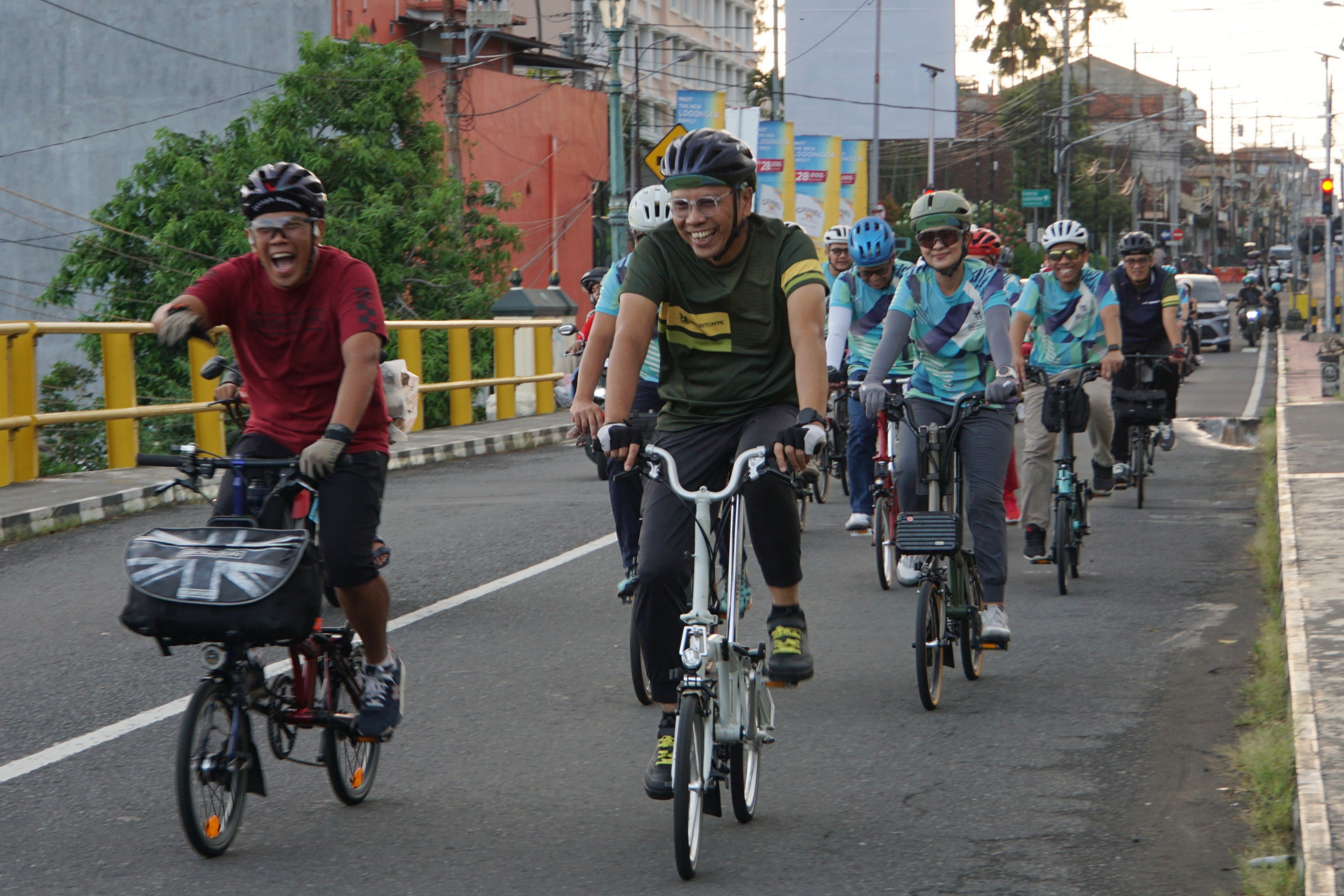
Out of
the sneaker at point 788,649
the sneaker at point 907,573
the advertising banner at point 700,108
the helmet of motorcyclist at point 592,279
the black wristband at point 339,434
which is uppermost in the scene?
the advertising banner at point 700,108

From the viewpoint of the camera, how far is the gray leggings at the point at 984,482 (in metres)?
6.76

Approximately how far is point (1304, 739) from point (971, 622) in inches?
75.6

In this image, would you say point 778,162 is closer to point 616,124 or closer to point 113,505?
point 616,124

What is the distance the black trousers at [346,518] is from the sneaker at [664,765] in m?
0.96

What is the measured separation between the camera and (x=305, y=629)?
4.26 m

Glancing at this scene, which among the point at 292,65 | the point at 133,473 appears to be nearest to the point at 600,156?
the point at 292,65

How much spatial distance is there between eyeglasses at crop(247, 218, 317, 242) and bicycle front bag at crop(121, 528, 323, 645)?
0.90 meters

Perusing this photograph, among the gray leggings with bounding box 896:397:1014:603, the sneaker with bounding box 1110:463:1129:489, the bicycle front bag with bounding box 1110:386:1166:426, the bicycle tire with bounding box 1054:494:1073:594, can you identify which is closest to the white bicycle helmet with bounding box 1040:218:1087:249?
the bicycle tire with bounding box 1054:494:1073:594

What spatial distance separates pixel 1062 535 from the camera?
348 inches

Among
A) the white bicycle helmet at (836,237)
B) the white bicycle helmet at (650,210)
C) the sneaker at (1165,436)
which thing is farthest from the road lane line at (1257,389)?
the white bicycle helmet at (650,210)

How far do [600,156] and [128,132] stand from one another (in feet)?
49.2

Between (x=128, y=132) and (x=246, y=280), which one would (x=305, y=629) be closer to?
(x=246, y=280)

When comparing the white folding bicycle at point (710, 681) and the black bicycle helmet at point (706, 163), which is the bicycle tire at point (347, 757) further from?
the black bicycle helmet at point (706, 163)

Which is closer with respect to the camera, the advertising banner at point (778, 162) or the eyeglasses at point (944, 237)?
the eyeglasses at point (944, 237)
